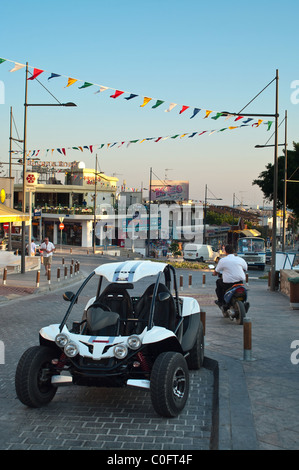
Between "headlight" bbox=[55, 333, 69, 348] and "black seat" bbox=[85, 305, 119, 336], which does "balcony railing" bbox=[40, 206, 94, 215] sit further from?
"headlight" bbox=[55, 333, 69, 348]

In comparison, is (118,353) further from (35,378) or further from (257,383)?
(257,383)

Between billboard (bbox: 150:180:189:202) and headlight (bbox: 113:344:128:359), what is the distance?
311 ft

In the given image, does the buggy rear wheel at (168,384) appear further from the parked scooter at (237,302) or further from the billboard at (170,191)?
the billboard at (170,191)

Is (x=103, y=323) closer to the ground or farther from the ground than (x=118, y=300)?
closer to the ground

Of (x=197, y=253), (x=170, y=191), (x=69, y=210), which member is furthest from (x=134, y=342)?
(x=170, y=191)

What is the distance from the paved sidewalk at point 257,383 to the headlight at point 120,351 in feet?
3.83

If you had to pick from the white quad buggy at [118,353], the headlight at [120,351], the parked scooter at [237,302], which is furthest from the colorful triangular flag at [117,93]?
the headlight at [120,351]

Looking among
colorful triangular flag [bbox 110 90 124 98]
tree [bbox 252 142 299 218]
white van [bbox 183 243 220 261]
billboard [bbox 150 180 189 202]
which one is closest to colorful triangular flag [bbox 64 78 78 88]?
colorful triangular flag [bbox 110 90 124 98]

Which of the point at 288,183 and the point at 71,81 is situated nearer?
the point at 71,81

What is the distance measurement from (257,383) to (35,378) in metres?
2.79

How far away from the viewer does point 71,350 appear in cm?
620

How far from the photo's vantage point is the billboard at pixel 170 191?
102 meters

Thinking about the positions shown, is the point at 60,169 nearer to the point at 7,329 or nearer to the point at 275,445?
the point at 7,329

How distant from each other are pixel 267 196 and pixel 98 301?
54924 millimetres
